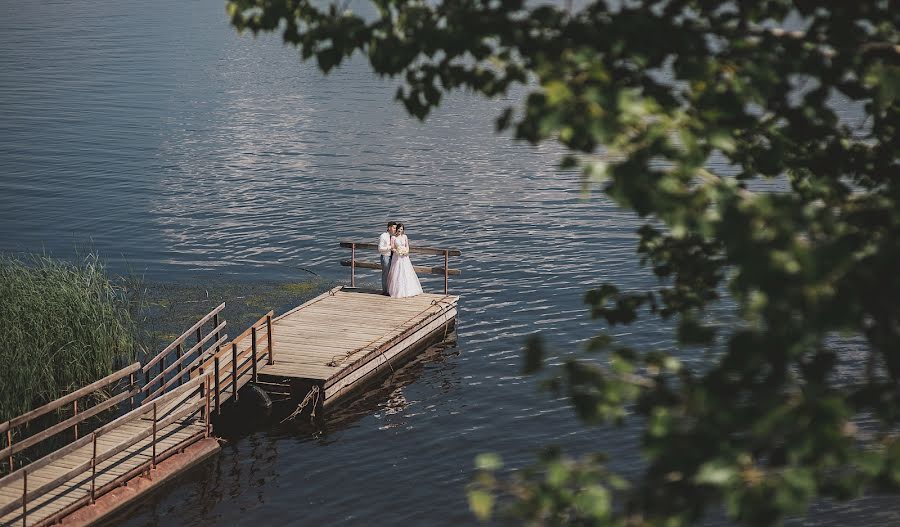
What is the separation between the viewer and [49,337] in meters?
23.8

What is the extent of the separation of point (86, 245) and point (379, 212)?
Answer: 425 inches

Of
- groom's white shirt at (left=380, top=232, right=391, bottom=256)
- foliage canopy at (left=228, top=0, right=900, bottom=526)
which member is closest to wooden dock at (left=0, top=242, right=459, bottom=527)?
groom's white shirt at (left=380, top=232, right=391, bottom=256)

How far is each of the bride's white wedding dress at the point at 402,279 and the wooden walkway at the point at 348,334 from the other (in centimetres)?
20

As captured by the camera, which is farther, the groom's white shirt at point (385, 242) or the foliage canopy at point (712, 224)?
the groom's white shirt at point (385, 242)

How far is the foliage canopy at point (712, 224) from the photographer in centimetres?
655

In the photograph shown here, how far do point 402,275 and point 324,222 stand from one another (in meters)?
13.3

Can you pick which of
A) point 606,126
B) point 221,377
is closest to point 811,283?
point 606,126

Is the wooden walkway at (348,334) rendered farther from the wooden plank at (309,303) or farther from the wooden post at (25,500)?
the wooden post at (25,500)

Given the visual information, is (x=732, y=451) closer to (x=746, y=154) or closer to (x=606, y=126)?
(x=606, y=126)

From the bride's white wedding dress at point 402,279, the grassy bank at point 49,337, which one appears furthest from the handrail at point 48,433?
the bride's white wedding dress at point 402,279

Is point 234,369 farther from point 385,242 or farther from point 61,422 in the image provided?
point 385,242

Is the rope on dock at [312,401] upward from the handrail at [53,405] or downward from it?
downward

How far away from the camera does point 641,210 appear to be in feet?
23.4

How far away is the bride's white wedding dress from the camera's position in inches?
1202
